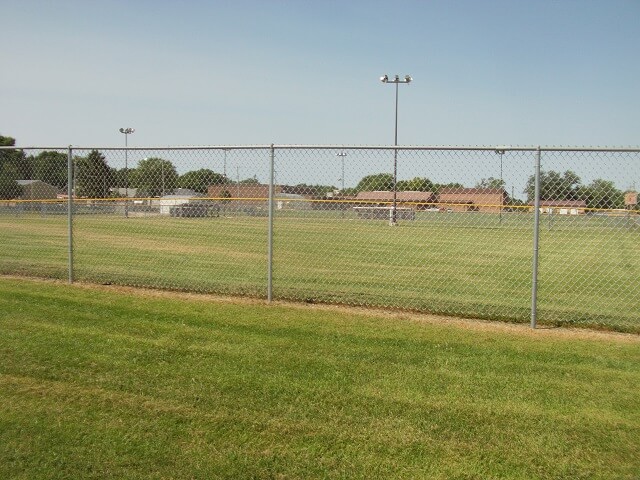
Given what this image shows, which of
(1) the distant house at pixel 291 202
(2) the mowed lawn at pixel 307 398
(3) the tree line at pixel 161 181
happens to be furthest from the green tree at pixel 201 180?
(2) the mowed lawn at pixel 307 398

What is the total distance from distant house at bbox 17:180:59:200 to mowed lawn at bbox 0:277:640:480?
5.31 metres

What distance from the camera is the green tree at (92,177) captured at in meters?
10.0

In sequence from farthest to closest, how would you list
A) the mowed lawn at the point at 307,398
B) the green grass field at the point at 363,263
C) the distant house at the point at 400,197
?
the distant house at the point at 400,197 → the green grass field at the point at 363,263 → the mowed lawn at the point at 307,398

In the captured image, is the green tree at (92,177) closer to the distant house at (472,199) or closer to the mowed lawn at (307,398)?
the mowed lawn at (307,398)

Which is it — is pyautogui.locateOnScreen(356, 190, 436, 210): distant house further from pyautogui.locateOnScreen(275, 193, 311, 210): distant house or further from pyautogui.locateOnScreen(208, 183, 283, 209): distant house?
pyautogui.locateOnScreen(208, 183, 283, 209): distant house

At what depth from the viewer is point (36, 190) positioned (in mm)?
12117

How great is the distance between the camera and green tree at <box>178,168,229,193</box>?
8812 millimetres

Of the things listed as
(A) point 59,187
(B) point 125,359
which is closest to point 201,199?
(A) point 59,187

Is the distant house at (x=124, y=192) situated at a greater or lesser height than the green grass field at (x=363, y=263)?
greater

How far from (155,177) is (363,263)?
16.7ft

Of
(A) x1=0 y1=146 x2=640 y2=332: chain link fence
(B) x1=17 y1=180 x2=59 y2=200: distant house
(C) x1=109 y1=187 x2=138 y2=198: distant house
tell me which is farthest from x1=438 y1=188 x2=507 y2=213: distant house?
(B) x1=17 y1=180 x2=59 y2=200: distant house

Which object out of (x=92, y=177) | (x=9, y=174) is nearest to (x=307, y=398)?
(x=92, y=177)

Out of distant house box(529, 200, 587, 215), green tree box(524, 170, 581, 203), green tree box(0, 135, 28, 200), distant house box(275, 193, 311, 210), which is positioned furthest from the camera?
green tree box(0, 135, 28, 200)

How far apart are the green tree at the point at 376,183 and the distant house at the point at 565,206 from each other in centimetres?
201
